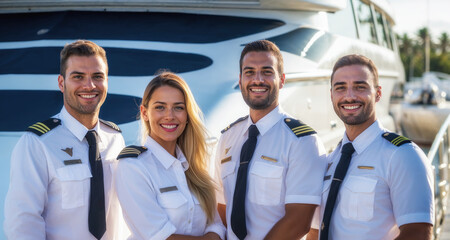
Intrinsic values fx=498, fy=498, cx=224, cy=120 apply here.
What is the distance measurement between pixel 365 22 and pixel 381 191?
205 inches

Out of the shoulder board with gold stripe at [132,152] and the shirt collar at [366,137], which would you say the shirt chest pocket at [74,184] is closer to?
the shoulder board with gold stripe at [132,152]

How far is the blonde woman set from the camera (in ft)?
7.75

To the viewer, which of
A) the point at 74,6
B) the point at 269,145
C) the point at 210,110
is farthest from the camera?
the point at 74,6

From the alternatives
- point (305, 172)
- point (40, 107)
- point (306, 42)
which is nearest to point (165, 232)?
point (305, 172)

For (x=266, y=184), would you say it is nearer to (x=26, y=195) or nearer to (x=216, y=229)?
(x=216, y=229)

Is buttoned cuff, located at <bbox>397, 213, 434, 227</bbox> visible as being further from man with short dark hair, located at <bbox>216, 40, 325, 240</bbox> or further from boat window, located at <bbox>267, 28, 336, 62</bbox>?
boat window, located at <bbox>267, 28, 336, 62</bbox>

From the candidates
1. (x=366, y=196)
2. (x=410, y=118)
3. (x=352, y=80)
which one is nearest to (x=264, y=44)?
(x=352, y=80)

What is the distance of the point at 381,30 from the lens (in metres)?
8.40

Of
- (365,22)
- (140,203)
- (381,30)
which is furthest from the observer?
(381,30)

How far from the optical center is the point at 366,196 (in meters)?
2.38

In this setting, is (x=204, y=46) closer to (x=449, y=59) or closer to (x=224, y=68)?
(x=224, y=68)

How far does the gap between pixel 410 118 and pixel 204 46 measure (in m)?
8.17

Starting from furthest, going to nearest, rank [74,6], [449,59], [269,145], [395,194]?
[449,59], [74,6], [269,145], [395,194]

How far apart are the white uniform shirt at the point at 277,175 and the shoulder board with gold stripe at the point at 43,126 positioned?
0.98 metres
